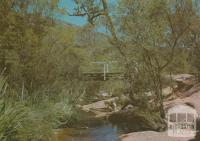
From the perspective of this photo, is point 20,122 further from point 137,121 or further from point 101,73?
point 101,73

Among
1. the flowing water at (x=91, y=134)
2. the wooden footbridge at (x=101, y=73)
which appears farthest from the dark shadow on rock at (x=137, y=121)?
the wooden footbridge at (x=101, y=73)

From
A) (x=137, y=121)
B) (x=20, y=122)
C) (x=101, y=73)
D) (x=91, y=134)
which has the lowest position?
(x=91, y=134)

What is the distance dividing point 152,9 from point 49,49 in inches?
211

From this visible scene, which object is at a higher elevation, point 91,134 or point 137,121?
point 137,121

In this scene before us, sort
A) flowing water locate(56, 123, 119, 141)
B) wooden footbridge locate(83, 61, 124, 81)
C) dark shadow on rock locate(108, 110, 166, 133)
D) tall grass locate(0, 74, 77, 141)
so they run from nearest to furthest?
tall grass locate(0, 74, 77, 141)
flowing water locate(56, 123, 119, 141)
dark shadow on rock locate(108, 110, 166, 133)
wooden footbridge locate(83, 61, 124, 81)

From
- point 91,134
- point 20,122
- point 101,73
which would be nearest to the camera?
point 20,122

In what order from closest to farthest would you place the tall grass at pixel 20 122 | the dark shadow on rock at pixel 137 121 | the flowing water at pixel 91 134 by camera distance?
1. the tall grass at pixel 20 122
2. the flowing water at pixel 91 134
3. the dark shadow on rock at pixel 137 121

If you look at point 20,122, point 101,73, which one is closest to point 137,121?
point 20,122

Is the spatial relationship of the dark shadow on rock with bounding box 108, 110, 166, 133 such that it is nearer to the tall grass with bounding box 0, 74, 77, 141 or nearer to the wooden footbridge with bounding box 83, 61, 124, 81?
the tall grass with bounding box 0, 74, 77, 141

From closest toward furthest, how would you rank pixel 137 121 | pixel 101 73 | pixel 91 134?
pixel 91 134 → pixel 137 121 → pixel 101 73

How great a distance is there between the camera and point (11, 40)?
808 inches

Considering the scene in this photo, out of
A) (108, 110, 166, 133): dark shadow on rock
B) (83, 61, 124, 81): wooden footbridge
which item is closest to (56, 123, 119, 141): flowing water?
(108, 110, 166, 133): dark shadow on rock

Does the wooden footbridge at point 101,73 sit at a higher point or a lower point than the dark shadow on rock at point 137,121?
higher

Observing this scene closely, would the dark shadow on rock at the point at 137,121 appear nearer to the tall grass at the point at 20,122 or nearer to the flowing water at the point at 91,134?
the flowing water at the point at 91,134
